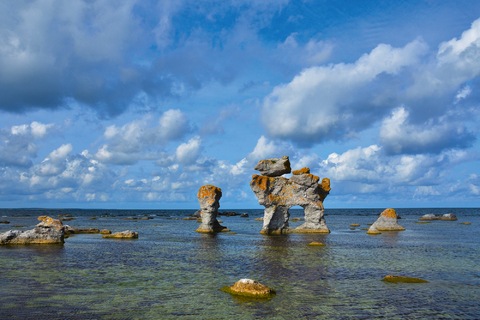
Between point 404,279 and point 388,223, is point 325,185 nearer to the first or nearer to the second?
point 388,223

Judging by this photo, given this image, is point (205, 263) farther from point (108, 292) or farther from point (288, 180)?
point (288, 180)

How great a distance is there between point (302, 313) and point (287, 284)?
4864mm

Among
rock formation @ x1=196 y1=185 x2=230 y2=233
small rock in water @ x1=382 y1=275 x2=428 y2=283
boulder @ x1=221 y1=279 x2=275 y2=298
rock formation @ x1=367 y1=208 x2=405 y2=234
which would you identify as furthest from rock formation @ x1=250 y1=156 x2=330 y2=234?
boulder @ x1=221 y1=279 x2=275 y2=298

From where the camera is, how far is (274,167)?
183 ft

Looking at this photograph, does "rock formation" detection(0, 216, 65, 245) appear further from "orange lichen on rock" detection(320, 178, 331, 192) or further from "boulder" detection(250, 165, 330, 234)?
"orange lichen on rock" detection(320, 178, 331, 192)

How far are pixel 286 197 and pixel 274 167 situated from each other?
532 centimetres

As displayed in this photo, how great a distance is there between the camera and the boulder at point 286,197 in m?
54.4

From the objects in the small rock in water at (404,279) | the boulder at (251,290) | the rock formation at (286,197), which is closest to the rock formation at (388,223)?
the rock formation at (286,197)

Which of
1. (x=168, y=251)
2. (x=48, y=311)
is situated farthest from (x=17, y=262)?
(x=48, y=311)

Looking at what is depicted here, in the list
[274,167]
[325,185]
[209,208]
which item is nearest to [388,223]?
[325,185]

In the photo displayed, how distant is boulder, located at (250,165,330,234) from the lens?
54375mm

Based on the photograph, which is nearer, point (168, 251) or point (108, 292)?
point (108, 292)

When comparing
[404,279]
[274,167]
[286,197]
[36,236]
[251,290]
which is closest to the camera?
[251,290]

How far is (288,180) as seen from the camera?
55.5 meters
